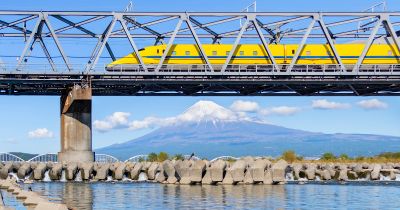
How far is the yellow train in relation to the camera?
232ft

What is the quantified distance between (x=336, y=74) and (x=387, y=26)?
26.4 ft

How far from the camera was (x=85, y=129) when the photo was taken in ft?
209

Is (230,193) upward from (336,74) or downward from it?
downward

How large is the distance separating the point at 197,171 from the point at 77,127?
685 inches

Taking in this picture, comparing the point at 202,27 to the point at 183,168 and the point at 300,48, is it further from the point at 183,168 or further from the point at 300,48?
the point at 183,168

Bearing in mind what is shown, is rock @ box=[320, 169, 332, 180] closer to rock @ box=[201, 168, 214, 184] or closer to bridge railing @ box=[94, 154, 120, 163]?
rock @ box=[201, 168, 214, 184]

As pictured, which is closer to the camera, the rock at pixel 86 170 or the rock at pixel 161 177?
the rock at pixel 161 177

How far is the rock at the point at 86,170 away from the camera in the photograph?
186 ft

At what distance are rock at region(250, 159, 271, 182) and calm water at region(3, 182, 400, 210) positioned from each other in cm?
180

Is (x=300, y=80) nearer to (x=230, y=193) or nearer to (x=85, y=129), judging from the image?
(x=85, y=129)

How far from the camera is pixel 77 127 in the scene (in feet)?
208

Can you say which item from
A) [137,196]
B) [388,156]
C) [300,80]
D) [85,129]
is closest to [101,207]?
[137,196]

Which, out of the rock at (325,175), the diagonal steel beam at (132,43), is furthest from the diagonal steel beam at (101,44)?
the rock at (325,175)

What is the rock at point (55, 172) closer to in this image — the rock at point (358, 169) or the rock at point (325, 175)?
the rock at point (325, 175)
